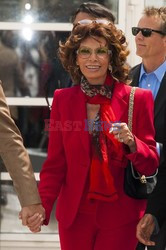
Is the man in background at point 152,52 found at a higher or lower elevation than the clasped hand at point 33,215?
higher

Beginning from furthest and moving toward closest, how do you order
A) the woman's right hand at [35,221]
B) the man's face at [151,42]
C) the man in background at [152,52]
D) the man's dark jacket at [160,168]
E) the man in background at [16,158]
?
the man's face at [151,42] → the man in background at [152,52] → the man's dark jacket at [160,168] → the woman's right hand at [35,221] → the man in background at [16,158]

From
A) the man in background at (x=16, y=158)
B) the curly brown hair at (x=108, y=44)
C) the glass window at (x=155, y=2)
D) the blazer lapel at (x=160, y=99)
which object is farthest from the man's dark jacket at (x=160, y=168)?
the glass window at (x=155, y=2)

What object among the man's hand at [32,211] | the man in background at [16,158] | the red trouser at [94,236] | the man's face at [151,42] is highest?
the man's face at [151,42]

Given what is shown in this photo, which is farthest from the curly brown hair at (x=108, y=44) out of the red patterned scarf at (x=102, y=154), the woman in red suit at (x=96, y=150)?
the red patterned scarf at (x=102, y=154)

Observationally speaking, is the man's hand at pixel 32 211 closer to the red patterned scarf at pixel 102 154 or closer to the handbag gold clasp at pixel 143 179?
the red patterned scarf at pixel 102 154

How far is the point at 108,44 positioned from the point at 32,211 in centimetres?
106

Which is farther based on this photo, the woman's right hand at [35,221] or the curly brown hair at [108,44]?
the curly brown hair at [108,44]

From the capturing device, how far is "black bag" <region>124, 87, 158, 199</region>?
3.74 meters

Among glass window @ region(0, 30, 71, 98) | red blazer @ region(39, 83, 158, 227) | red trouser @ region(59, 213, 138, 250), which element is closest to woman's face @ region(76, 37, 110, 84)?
red blazer @ region(39, 83, 158, 227)

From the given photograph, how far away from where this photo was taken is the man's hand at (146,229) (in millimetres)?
3799

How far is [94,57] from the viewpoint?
3.86m

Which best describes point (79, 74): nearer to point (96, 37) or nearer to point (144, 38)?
point (96, 37)

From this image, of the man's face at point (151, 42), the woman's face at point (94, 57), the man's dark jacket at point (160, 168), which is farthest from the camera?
the man's face at point (151, 42)

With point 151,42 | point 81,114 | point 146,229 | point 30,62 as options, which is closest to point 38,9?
point 30,62
